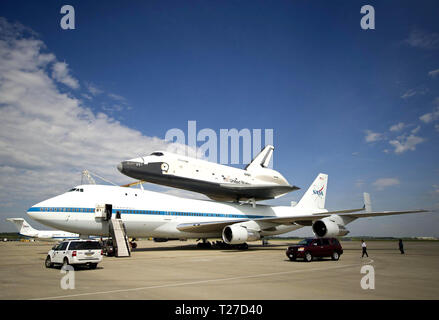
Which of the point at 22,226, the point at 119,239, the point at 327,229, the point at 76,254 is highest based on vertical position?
the point at 76,254

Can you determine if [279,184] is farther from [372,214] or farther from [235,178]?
[372,214]

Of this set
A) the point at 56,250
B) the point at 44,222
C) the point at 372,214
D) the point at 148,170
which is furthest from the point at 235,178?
the point at 56,250

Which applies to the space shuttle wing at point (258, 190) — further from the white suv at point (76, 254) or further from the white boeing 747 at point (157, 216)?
the white suv at point (76, 254)

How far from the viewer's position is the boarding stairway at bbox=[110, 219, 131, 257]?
22484 mm

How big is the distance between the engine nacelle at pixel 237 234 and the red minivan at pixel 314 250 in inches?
366

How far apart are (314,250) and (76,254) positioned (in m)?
12.6

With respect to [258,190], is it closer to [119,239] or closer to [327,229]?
[327,229]

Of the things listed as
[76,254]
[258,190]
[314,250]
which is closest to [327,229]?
[314,250]

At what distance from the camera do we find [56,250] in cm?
1475

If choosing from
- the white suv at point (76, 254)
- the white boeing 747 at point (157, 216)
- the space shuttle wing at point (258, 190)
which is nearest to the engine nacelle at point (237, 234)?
the white boeing 747 at point (157, 216)

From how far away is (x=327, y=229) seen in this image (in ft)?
88.2

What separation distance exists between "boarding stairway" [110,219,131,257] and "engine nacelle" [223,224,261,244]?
8.91 metres

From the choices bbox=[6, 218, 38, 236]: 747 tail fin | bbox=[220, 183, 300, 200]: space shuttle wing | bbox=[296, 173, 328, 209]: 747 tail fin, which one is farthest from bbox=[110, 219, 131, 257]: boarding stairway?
bbox=[6, 218, 38, 236]: 747 tail fin
